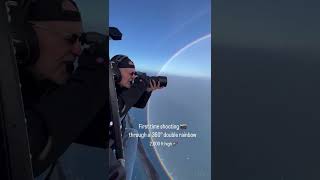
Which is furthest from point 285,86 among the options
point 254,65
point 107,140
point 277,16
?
point 107,140

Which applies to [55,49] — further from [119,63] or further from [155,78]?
[155,78]

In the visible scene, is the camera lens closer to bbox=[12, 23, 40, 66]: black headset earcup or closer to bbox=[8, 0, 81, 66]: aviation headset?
bbox=[8, 0, 81, 66]: aviation headset

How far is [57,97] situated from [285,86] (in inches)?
85.0

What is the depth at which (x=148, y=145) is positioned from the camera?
2580mm

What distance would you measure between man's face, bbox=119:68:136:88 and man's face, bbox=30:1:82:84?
1084 millimetres

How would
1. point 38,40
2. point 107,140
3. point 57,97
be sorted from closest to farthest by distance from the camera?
point 57,97
point 38,40
point 107,140

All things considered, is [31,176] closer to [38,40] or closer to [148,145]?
[38,40]

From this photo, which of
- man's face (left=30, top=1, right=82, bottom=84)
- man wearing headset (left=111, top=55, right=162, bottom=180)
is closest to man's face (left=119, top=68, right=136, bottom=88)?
man wearing headset (left=111, top=55, right=162, bottom=180)

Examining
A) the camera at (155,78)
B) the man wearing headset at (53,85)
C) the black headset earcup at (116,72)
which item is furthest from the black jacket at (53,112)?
the camera at (155,78)

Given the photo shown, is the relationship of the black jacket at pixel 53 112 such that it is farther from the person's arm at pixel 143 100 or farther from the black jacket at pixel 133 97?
the person's arm at pixel 143 100

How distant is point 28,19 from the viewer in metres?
0.89

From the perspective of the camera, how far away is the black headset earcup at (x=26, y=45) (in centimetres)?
71

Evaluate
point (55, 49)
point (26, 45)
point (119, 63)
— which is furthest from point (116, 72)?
point (26, 45)

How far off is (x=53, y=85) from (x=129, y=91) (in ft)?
5.34
